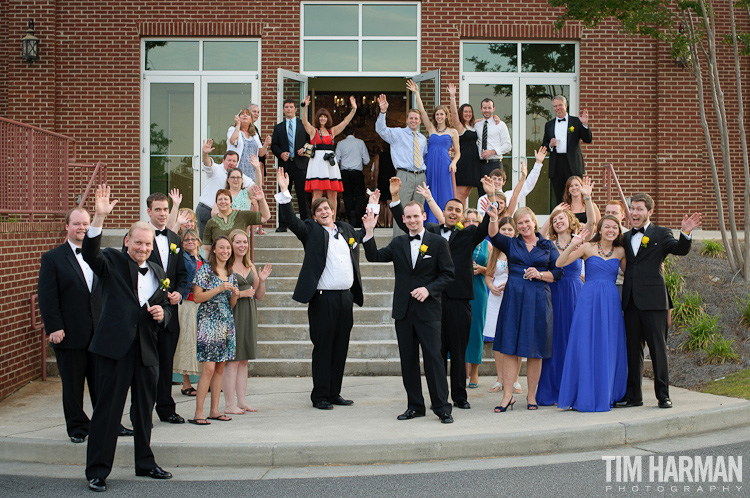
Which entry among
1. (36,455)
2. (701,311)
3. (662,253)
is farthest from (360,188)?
(36,455)

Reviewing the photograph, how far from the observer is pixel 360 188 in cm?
1474

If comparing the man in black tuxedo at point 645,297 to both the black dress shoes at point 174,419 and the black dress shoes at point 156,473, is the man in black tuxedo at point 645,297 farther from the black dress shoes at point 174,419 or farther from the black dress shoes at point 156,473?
the black dress shoes at point 156,473

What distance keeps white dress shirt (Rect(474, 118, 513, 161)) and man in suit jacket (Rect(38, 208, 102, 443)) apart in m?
7.04

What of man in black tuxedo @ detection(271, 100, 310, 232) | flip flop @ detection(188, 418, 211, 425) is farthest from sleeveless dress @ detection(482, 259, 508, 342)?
man in black tuxedo @ detection(271, 100, 310, 232)

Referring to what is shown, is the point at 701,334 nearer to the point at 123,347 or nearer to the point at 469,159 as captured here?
the point at 469,159

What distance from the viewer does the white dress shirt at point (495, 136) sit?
1267cm

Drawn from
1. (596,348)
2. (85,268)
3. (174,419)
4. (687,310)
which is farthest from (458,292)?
(687,310)

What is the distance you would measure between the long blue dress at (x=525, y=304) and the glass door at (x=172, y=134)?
368 inches

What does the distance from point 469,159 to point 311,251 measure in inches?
201

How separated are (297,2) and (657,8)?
708cm

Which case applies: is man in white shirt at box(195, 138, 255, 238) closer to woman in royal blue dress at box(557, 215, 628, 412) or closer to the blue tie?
the blue tie

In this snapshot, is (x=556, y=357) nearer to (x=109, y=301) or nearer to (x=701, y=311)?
(x=701, y=311)

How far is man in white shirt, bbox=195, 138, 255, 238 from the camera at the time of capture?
10938 mm

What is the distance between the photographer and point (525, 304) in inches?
320
